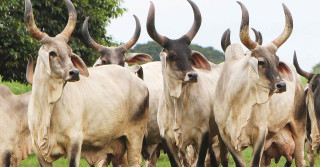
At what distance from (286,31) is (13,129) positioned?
4.02m

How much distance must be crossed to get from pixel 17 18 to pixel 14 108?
9.93 m

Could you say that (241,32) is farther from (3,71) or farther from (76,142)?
(3,71)

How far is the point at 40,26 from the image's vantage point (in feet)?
66.8

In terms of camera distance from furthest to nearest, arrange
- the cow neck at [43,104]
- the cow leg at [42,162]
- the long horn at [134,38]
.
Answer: the long horn at [134,38], the cow leg at [42,162], the cow neck at [43,104]

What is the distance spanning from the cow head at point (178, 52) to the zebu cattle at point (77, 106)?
656mm

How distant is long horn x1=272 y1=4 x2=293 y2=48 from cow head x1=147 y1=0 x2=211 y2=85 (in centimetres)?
115

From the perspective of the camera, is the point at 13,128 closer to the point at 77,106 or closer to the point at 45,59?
the point at 77,106

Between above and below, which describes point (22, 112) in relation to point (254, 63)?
below

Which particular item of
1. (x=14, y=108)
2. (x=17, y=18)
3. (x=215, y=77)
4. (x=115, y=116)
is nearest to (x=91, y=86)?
(x=115, y=116)

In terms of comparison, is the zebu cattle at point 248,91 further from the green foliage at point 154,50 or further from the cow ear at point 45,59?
the green foliage at point 154,50

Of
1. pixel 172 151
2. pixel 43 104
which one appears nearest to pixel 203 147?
pixel 172 151

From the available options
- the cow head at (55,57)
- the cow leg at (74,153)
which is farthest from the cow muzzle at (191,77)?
the cow leg at (74,153)

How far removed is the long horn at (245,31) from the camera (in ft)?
26.8

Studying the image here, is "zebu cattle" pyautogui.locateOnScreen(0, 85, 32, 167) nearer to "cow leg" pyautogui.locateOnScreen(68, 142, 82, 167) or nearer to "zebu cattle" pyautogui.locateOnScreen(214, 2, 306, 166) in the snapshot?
"cow leg" pyautogui.locateOnScreen(68, 142, 82, 167)
